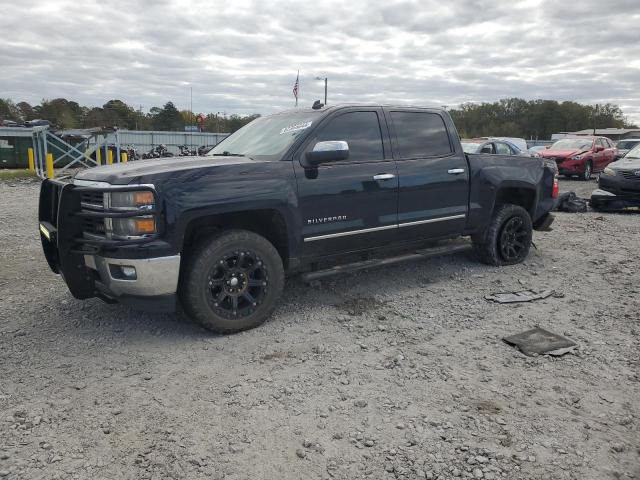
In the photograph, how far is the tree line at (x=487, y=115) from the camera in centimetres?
8638

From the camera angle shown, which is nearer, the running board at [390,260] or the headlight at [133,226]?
the headlight at [133,226]

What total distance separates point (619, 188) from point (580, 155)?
8.65 metres

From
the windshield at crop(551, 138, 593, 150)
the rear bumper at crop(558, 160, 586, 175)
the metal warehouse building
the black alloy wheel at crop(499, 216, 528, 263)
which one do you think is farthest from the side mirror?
the windshield at crop(551, 138, 593, 150)

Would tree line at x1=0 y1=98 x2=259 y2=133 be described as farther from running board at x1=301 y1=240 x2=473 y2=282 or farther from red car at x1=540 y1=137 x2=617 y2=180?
A: running board at x1=301 y1=240 x2=473 y2=282

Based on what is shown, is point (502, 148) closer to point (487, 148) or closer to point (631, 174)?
point (487, 148)

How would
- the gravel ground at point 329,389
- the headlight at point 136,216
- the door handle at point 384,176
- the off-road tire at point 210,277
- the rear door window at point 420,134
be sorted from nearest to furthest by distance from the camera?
the gravel ground at point 329,389 < the headlight at point 136,216 < the off-road tire at point 210,277 < the door handle at point 384,176 < the rear door window at point 420,134

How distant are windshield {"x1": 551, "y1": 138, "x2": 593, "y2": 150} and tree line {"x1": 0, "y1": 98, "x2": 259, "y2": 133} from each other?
206 ft

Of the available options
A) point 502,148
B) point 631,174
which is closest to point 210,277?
point 631,174

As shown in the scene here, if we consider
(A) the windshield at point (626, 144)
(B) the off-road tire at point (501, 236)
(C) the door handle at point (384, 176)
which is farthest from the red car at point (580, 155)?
(C) the door handle at point (384, 176)

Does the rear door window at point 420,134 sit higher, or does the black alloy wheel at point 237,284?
the rear door window at point 420,134

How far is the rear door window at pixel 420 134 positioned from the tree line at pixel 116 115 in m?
74.7

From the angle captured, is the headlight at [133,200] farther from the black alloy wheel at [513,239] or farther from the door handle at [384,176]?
the black alloy wheel at [513,239]

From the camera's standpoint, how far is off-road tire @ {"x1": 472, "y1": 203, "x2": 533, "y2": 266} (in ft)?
20.1

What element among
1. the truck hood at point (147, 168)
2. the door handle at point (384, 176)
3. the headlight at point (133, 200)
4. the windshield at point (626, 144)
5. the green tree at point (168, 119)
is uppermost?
the green tree at point (168, 119)
